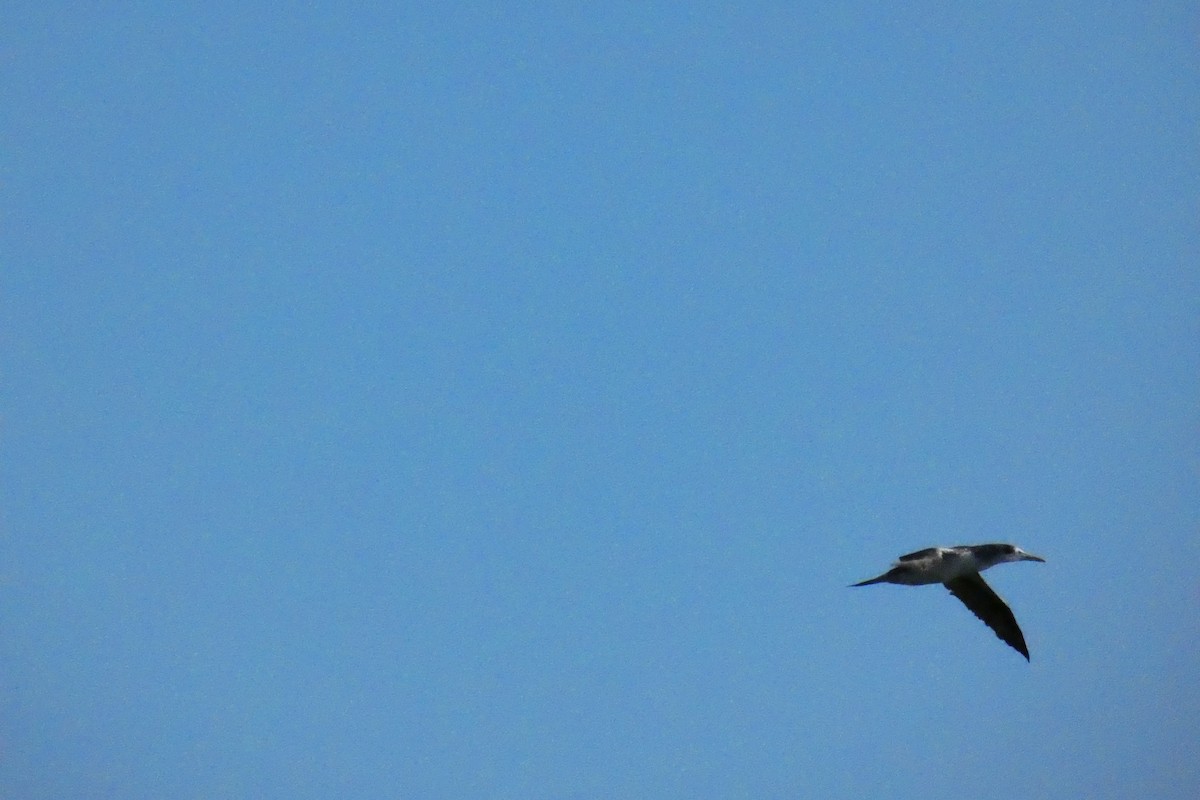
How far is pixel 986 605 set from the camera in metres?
29.3

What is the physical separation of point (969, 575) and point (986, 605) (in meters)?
0.96

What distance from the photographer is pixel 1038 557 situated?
93.1ft

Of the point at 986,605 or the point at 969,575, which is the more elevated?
the point at 969,575

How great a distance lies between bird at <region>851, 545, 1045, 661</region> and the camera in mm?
27094

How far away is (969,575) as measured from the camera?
29000 mm

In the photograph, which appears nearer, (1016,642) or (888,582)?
(888,582)

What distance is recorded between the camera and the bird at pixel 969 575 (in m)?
27.1

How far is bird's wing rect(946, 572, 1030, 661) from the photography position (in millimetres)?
29125

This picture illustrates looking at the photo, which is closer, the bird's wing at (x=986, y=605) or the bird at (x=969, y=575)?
the bird at (x=969, y=575)

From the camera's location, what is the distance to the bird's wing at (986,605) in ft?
95.6

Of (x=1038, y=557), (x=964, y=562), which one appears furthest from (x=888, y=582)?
(x=1038, y=557)

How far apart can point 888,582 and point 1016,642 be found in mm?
4261

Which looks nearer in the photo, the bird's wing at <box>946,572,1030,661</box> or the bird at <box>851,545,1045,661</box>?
the bird at <box>851,545,1045,661</box>

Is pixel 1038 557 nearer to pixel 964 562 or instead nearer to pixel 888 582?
pixel 964 562
